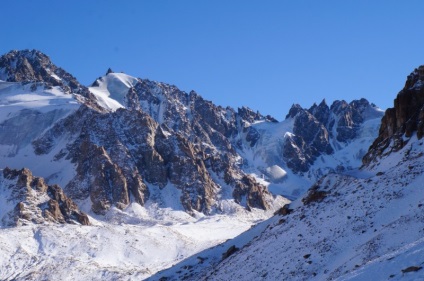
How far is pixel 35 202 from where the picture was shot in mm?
133500

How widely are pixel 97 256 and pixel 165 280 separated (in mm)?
53833

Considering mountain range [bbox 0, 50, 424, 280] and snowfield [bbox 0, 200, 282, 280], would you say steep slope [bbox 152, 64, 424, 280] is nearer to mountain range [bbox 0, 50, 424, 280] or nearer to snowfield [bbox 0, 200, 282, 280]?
mountain range [bbox 0, 50, 424, 280]

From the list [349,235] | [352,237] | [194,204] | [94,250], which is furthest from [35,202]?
[352,237]

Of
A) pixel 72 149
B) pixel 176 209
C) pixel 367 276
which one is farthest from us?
pixel 72 149

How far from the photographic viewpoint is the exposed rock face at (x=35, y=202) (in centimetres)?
12569

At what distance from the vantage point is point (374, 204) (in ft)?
134

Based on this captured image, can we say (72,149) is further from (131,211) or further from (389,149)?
(389,149)

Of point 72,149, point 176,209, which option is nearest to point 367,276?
point 176,209

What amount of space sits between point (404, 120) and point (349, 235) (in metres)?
32.5

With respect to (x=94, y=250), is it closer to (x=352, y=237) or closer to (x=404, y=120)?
(x=404, y=120)

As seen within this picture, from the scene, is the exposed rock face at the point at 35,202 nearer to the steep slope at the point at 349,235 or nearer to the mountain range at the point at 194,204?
the mountain range at the point at 194,204

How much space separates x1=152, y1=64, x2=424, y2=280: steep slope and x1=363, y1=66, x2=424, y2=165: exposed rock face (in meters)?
0.33

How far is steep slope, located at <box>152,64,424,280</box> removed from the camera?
1127 inches

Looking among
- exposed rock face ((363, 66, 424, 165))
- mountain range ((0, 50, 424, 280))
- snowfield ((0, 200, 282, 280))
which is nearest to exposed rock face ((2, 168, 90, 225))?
mountain range ((0, 50, 424, 280))
